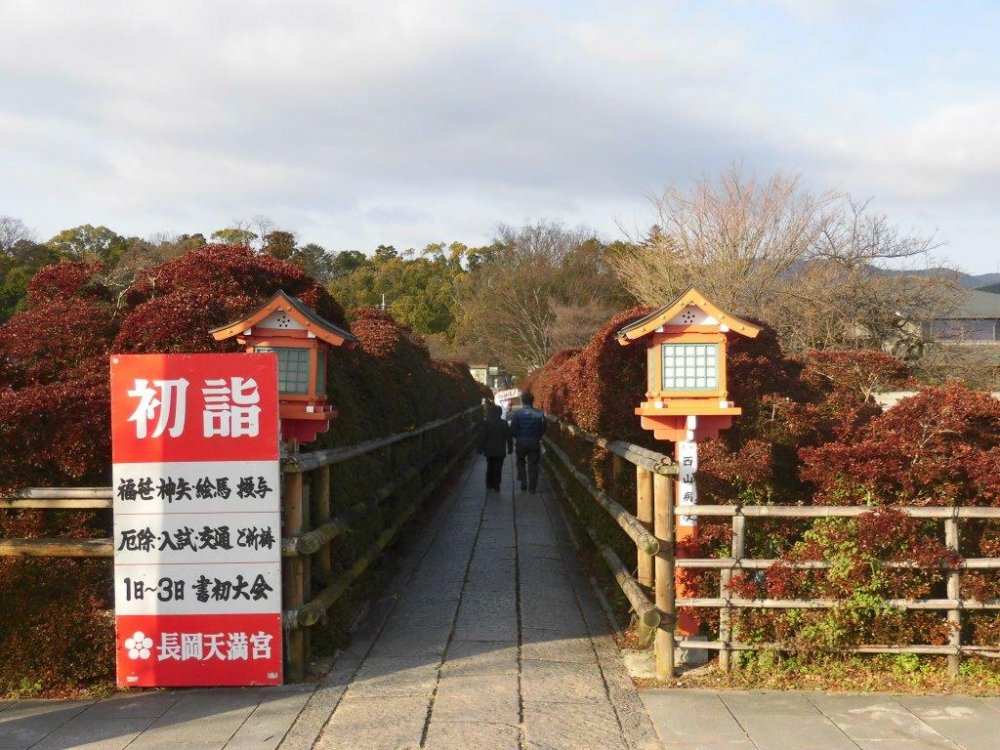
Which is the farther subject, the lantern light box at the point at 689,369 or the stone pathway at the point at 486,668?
the lantern light box at the point at 689,369

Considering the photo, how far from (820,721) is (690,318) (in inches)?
99.0

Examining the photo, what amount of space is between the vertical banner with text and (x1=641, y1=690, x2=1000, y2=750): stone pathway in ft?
7.93

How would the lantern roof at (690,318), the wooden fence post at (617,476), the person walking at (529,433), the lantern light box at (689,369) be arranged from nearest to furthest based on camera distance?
the lantern roof at (690,318), the lantern light box at (689,369), the wooden fence post at (617,476), the person walking at (529,433)

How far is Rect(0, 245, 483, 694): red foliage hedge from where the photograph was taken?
529cm

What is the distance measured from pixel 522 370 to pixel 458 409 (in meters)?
26.9

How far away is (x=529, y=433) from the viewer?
14242mm

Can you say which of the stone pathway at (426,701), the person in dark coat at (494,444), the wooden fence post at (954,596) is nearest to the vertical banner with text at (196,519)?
the stone pathway at (426,701)

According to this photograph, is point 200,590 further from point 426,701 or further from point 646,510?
point 646,510

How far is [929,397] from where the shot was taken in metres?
5.61

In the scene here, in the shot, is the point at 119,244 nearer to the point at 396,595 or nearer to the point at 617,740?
the point at 396,595

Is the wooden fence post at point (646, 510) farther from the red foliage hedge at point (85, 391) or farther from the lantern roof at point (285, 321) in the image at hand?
the red foliage hedge at point (85, 391)

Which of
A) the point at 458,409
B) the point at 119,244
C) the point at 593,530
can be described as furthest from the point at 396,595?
the point at 119,244

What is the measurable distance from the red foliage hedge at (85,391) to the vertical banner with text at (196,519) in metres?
0.32

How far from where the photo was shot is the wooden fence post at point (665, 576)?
5.39 meters
